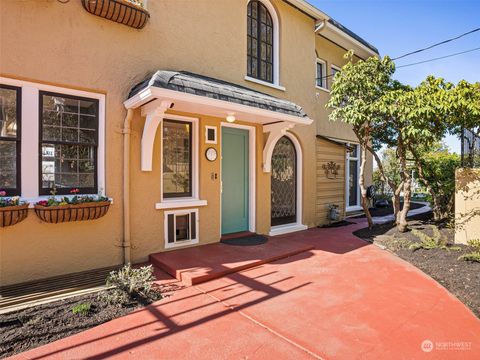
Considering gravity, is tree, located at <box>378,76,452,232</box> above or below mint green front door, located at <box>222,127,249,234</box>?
above

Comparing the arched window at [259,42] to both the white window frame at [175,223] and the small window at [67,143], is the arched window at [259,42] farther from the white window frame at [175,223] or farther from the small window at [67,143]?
the small window at [67,143]

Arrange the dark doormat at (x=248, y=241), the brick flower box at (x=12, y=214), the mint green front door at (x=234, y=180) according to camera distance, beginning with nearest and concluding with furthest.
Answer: the brick flower box at (x=12, y=214), the dark doormat at (x=248, y=241), the mint green front door at (x=234, y=180)

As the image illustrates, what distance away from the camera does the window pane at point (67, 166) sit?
13.8ft

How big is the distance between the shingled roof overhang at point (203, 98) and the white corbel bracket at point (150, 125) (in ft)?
0.37

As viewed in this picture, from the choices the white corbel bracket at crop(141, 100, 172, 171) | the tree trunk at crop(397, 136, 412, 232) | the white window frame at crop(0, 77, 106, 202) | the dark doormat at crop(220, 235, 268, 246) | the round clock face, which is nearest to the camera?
the white window frame at crop(0, 77, 106, 202)

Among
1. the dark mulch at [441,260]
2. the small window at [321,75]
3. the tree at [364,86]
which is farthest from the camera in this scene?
the small window at [321,75]

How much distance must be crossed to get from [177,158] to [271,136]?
2345 millimetres

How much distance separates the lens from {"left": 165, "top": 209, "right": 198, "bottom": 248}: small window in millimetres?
5297

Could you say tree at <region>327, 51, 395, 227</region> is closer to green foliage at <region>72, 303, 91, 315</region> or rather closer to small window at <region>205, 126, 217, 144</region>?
small window at <region>205, 126, 217, 144</region>

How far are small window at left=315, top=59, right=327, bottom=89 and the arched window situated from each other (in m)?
3.13

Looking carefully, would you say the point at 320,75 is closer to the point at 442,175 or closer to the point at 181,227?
the point at 442,175

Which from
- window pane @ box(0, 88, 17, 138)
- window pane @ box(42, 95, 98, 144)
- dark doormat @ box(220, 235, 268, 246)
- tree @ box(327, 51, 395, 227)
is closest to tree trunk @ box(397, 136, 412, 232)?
tree @ box(327, 51, 395, 227)

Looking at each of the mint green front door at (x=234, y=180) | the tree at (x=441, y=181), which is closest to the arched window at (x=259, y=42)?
the mint green front door at (x=234, y=180)

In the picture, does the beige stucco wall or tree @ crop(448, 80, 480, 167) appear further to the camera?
the beige stucco wall
